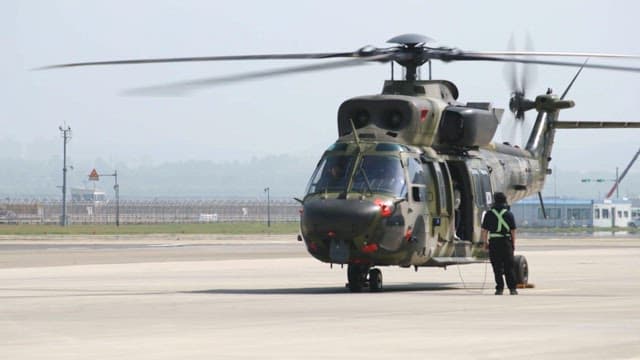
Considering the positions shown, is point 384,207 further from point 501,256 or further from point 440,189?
point 501,256

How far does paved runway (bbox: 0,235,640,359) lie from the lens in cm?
1466

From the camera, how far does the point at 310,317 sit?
19.2m

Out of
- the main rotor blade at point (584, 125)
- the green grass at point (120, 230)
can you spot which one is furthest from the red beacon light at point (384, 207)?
the green grass at point (120, 230)

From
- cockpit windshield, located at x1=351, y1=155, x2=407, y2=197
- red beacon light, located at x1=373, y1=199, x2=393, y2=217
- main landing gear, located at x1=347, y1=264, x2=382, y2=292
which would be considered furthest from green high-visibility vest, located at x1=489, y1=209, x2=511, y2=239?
main landing gear, located at x1=347, y1=264, x2=382, y2=292

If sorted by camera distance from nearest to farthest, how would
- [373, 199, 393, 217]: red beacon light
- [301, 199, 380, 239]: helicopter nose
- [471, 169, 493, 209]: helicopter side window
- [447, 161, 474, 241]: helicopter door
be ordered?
[301, 199, 380, 239]: helicopter nose, [373, 199, 393, 217]: red beacon light, [447, 161, 474, 241]: helicopter door, [471, 169, 493, 209]: helicopter side window

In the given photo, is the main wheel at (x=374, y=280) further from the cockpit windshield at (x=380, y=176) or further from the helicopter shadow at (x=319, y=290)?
the cockpit windshield at (x=380, y=176)

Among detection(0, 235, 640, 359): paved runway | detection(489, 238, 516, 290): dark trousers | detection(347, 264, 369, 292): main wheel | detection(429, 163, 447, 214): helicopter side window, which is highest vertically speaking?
detection(429, 163, 447, 214): helicopter side window

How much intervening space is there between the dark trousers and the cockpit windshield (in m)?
1.98

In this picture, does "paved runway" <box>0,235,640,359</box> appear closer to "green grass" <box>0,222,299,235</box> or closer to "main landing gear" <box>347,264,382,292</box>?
"main landing gear" <box>347,264,382,292</box>

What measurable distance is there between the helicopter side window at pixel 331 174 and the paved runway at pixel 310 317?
199 cm

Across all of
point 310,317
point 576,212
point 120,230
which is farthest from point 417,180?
point 576,212

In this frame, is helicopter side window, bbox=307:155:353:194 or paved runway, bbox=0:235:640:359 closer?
paved runway, bbox=0:235:640:359

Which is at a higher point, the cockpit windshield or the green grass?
the cockpit windshield

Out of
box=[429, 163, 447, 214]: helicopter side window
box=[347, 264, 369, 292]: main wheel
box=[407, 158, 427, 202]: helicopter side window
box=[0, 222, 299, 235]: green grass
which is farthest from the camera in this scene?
box=[0, 222, 299, 235]: green grass
